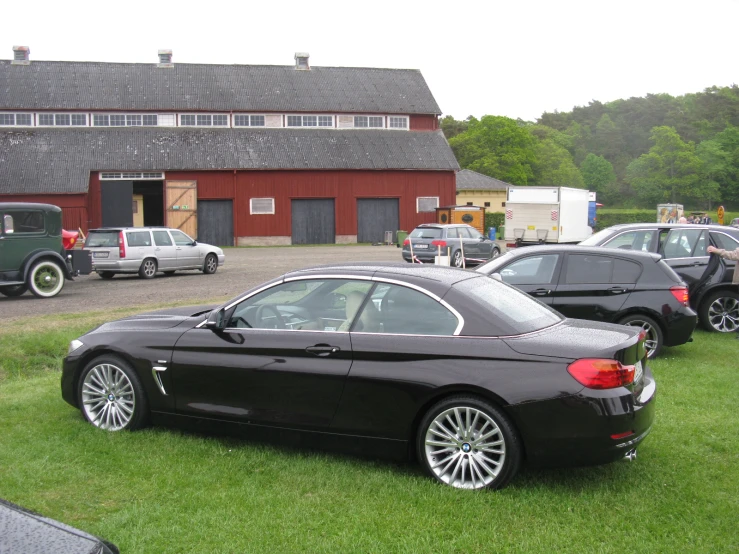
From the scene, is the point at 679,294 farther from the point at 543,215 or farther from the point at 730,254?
the point at 543,215

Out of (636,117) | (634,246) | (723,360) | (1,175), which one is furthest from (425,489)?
(636,117)

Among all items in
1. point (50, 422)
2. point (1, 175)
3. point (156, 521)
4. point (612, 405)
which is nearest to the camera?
point (156, 521)

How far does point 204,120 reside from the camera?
45.8 metres

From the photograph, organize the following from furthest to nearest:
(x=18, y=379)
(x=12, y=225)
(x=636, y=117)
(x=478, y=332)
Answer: (x=636, y=117) → (x=12, y=225) → (x=18, y=379) → (x=478, y=332)

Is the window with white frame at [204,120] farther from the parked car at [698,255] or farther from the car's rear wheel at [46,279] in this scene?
the parked car at [698,255]

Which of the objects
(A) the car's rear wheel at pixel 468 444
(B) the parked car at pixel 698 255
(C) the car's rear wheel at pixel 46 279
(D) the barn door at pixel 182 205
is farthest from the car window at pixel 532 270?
(D) the barn door at pixel 182 205

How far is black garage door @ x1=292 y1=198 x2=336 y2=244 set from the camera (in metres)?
45.1

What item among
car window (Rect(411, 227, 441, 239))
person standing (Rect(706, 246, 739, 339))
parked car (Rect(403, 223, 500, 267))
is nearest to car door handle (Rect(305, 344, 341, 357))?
person standing (Rect(706, 246, 739, 339))

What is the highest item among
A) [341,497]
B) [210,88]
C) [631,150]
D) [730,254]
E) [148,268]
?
[631,150]

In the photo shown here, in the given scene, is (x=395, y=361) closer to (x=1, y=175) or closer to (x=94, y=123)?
(x=1, y=175)

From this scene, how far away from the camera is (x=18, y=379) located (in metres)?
9.79

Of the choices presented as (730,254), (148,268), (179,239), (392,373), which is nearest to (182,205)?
(179,239)

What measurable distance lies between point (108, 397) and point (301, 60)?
46585mm

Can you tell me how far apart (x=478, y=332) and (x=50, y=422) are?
401cm
